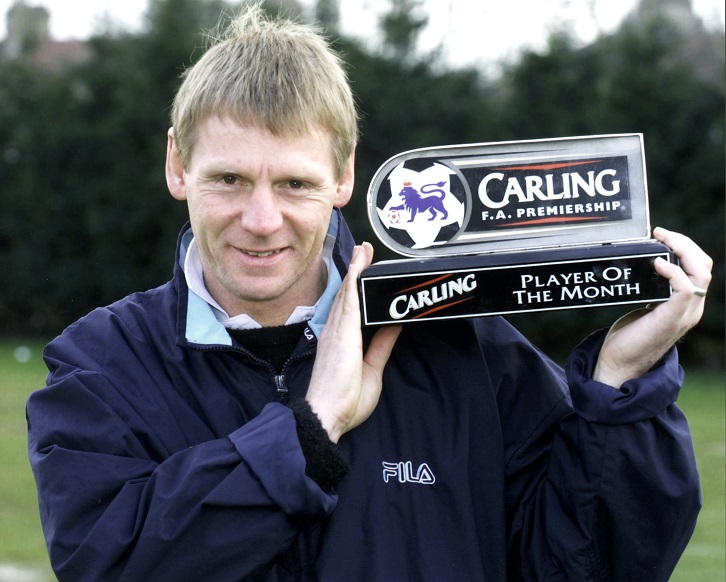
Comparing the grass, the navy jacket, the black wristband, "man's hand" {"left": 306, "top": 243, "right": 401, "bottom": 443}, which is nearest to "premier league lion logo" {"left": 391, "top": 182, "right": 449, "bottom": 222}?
"man's hand" {"left": 306, "top": 243, "right": 401, "bottom": 443}

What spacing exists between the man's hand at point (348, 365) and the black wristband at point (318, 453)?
0.09ft

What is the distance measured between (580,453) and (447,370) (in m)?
0.37

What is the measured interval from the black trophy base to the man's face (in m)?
0.20

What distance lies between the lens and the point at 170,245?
47.5 feet

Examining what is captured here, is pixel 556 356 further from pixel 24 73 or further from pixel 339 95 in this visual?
pixel 339 95

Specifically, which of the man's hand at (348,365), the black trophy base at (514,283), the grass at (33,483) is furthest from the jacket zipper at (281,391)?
the grass at (33,483)

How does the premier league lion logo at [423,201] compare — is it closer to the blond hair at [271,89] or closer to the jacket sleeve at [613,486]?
the blond hair at [271,89]

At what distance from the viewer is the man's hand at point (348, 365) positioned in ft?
7.25

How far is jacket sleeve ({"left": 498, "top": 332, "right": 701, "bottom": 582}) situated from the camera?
2219 millimetres

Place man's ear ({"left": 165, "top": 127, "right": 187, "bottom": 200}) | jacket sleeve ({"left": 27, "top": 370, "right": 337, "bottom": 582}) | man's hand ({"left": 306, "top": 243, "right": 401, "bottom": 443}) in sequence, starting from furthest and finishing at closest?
man's ear ({"left": 165, "top": 127, "right": 187, "bottom": 200}), man's hand ({"left": 306, "top": 243, "right": 401, "bottom": 443}), jacket sleeve ({"left": 27, "top": 370, "right": 337, "bottom": 582})

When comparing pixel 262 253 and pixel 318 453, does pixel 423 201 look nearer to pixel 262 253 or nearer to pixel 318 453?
pixel 262 253

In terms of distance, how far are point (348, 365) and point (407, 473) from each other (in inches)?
11.7

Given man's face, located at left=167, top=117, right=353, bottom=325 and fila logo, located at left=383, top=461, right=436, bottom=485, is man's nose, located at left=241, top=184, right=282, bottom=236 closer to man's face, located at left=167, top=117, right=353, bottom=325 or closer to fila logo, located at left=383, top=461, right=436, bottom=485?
man's face, located at left=167, top=117, right=353, bottom=325

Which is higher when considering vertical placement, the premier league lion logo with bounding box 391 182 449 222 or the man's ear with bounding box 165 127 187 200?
the man's ear with bounding box 165 127 187 200
